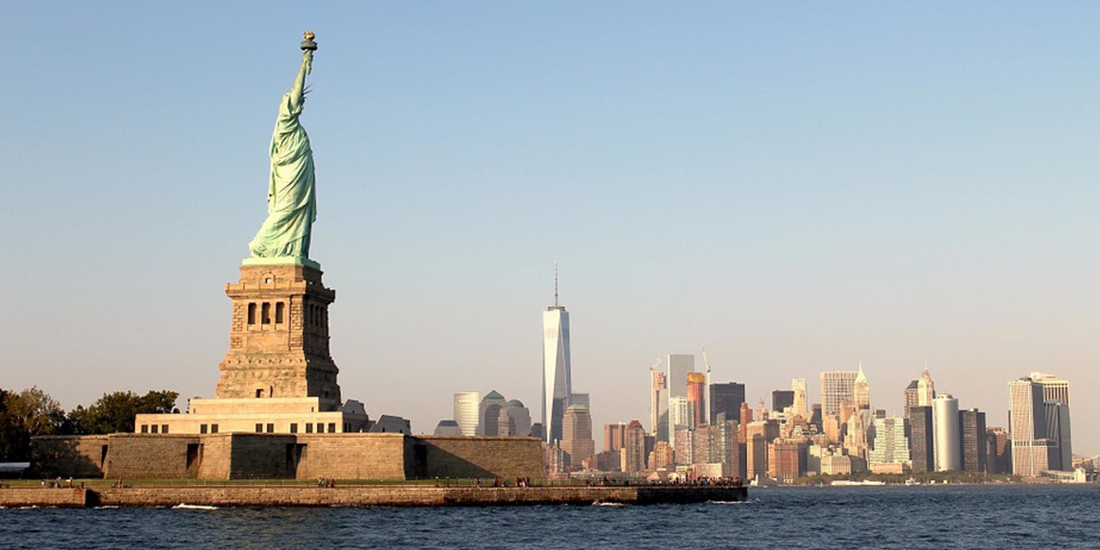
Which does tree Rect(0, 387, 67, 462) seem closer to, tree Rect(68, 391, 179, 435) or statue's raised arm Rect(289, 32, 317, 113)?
tree Rect(68, 391, 179, 435)

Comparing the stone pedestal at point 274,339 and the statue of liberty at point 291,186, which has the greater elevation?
the statue of liberty at point 291,186

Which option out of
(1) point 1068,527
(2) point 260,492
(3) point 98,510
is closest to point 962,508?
(1) point 1068,527

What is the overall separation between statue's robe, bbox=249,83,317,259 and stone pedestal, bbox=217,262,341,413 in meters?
2.46

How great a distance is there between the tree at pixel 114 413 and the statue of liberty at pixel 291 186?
24.8 meters

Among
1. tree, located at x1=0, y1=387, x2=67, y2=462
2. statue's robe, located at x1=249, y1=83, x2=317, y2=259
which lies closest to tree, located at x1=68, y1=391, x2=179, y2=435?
tree, located at x1=0, y1=387, x2=67, y2=462

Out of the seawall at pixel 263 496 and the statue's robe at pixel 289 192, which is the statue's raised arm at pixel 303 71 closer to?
the statue's robe at pixel 289 192

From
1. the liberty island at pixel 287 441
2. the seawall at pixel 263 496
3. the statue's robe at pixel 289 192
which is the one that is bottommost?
the seawall at pixel 263 496

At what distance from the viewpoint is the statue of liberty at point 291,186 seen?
122 m

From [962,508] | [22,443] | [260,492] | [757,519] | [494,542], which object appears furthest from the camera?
[962,508]

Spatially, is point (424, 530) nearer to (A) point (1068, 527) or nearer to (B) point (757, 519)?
(B) point (757, 519)

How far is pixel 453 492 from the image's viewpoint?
111m

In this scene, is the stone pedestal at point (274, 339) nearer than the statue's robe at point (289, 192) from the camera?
Yes

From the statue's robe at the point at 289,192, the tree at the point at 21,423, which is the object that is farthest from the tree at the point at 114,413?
the statue's robe at the point at 289,192

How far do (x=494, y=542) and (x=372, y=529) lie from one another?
30.3 feet
